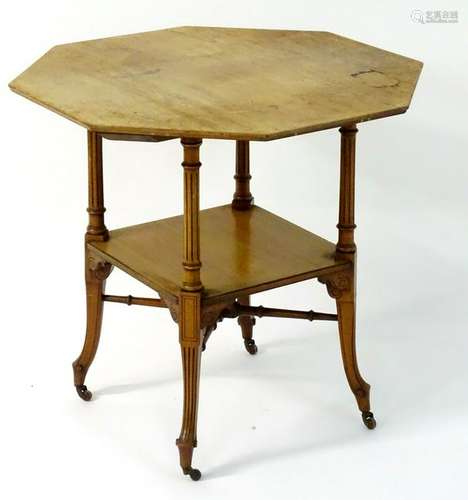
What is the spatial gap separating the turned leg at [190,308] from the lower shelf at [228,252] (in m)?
0.05

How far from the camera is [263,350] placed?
5.05 meters

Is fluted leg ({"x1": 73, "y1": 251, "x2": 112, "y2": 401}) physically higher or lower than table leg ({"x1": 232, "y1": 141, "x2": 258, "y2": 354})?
lower

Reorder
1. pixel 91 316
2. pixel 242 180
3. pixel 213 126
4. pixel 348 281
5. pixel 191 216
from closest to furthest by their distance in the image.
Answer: pixel 213 126, pixel 191 216, pixel 348 281, pixel 91 316, pixel 242 180

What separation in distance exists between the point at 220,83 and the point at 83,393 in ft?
3.50

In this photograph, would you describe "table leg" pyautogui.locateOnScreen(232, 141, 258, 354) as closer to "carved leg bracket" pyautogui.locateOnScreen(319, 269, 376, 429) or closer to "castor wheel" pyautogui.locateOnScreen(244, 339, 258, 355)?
"castor wheel" pyautogui.locateOnScreen(244, 339, 258, 355)

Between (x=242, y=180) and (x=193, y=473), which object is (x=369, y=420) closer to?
(x=193, y=473)

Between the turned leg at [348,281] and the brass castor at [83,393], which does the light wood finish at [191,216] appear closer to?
the turned leg at [348,281]

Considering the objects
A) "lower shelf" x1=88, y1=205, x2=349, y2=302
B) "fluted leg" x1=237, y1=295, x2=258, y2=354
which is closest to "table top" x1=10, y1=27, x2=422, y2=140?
"lower shelf" x1=88, y1=205, x2=349, y2=302

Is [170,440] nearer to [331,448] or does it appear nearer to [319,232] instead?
[331,448]

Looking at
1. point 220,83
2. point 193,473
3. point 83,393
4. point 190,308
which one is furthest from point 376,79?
point 83,393

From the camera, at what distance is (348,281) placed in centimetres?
442

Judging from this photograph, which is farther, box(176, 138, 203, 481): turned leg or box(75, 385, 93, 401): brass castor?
box(75, 385, 93, 401): brass castor

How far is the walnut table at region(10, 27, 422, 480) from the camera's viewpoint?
397cm

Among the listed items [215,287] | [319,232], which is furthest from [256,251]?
[319,232]
